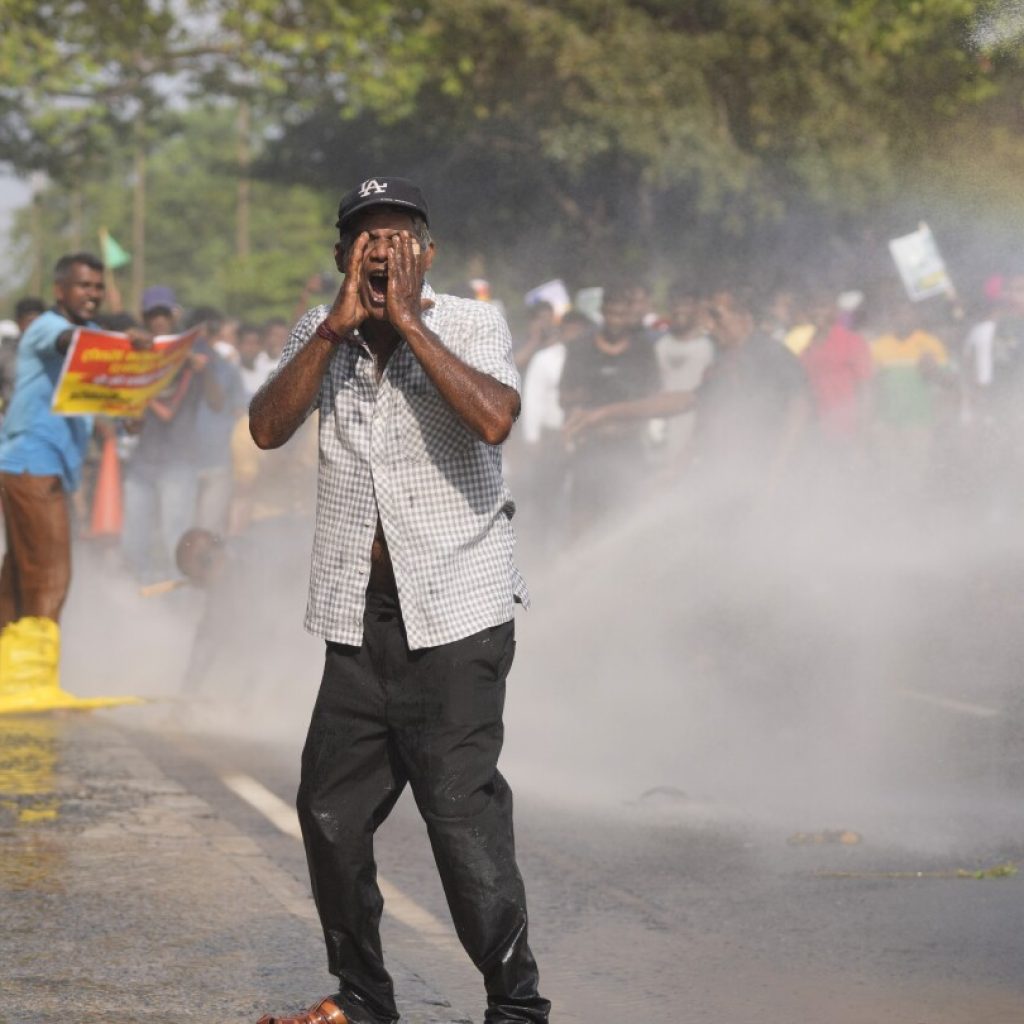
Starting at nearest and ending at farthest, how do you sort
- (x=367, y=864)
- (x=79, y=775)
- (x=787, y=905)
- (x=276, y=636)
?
(x=367, y=864) → (x=787, y=905) → (x=79, y=775) → (x=276, y=636)

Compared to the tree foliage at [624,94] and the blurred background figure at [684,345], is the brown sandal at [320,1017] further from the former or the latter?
the tree foliage at [624,94]

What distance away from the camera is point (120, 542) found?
14672 mm

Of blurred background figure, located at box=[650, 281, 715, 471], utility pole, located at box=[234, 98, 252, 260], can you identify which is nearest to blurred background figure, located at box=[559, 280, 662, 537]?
blurred background figure, located at box=[650, 281, 715, 471]

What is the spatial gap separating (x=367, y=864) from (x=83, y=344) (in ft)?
18.0

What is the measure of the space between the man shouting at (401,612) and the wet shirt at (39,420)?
523 centimetres

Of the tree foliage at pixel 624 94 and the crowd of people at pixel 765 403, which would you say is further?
the tree foliage at pixel 624 94

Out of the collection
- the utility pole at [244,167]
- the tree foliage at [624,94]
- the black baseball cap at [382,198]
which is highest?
the utility pole at [244,167]

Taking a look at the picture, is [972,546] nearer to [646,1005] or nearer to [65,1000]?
[646,1005]

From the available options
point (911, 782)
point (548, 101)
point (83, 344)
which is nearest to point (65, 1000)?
point (911, 782)

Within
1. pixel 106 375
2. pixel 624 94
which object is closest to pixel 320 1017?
pixel 106 375

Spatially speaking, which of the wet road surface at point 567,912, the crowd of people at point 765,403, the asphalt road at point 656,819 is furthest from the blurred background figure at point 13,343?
the wet road surface at point 567,912

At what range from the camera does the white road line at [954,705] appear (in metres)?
8.90

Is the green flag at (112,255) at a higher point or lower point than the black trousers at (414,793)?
higher

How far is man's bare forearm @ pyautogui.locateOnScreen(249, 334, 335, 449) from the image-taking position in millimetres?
3979
